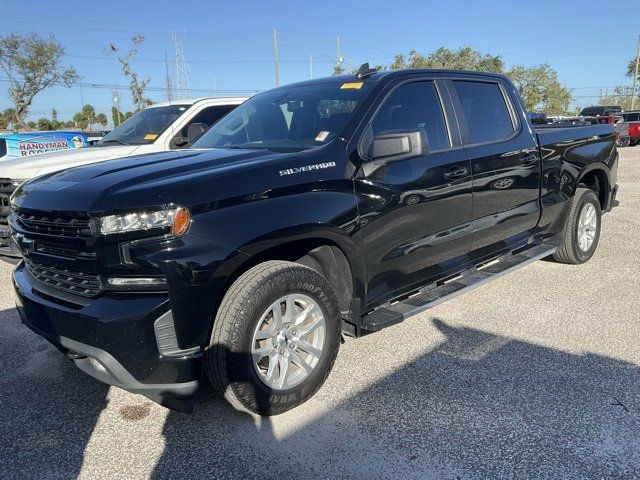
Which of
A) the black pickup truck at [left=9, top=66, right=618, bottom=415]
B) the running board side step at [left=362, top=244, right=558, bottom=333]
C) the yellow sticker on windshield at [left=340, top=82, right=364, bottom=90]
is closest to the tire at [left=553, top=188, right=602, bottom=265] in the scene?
the running board side step at [left=362, top=244, right=558, bottom=333]

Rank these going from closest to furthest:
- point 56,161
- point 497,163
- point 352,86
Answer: point 352,86, point 497,163, point 56,161

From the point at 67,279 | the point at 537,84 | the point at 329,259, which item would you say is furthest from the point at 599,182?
the point at 537,84

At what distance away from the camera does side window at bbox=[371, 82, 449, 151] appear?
360 cm

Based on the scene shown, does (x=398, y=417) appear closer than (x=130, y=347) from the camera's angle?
No

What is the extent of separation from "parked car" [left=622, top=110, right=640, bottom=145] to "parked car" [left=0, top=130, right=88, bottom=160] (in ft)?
83.1

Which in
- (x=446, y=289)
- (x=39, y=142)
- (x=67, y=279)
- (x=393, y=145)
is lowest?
(x=446, y=289)

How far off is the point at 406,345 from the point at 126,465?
6.73 ft

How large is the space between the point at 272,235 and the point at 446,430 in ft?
4.61

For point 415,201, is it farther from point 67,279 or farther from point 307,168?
point 67,279

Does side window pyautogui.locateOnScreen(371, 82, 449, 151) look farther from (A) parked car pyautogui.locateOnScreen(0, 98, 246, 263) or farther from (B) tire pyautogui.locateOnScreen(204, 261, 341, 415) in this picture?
(A) parked car pyautogui.locateOnScreen(0, 98, 246, 263)

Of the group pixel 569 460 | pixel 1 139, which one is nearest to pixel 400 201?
pixel 569 460

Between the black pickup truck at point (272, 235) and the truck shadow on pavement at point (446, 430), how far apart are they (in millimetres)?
269

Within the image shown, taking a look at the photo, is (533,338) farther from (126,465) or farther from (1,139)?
(1,139)

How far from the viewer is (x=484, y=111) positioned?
14.7ft
